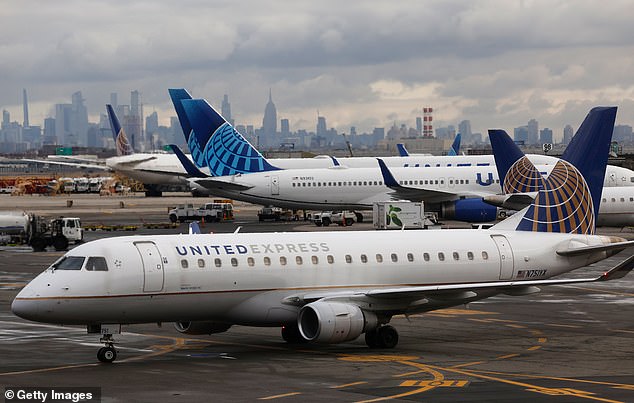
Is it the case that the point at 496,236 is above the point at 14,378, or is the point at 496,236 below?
above

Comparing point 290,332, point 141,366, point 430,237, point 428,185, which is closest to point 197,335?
point 290,332

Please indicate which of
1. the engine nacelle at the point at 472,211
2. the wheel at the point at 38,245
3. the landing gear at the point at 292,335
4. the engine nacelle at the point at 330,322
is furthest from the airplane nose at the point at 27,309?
the engine nacelle at the point at 472,211

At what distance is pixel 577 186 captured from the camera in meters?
41.2

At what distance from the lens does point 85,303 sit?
31.5m

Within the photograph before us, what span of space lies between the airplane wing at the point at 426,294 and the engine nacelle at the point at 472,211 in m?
51.1

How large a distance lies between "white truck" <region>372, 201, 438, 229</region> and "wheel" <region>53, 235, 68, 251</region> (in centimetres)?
2220

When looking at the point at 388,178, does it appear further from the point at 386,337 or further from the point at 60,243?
the point at 386,337

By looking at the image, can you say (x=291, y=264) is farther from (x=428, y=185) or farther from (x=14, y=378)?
(x=428, y=185)

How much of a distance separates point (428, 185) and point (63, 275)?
62833 millimetres

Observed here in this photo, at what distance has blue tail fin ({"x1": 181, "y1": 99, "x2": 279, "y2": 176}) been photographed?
9494cm

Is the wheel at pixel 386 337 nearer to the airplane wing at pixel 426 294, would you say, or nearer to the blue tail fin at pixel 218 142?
the airplane wing at pixel 426 294

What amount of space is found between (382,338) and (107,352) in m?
8.42

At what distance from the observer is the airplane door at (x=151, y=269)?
32.4 meters
